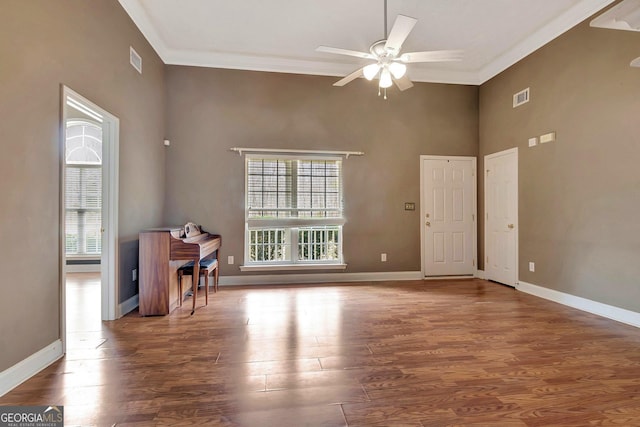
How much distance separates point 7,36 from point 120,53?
1502 mm

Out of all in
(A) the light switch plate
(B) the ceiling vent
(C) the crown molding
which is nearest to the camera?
(B) the ceiling vent

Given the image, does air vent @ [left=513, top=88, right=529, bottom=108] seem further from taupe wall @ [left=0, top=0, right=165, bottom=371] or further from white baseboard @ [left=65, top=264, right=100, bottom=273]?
white baseboard @ [left=65, top=264, right=100, bottom=273]

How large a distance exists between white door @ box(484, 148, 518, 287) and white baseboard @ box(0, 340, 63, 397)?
544 cm

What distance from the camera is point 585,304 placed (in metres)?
3.44

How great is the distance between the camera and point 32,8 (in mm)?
2021

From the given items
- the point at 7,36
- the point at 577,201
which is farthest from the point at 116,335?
the point at 577,201

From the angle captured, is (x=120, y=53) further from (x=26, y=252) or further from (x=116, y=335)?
(x=116, y=335)

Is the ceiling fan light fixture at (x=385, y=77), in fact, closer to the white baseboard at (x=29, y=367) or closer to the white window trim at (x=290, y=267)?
the white window trim at (x=290, y=267)

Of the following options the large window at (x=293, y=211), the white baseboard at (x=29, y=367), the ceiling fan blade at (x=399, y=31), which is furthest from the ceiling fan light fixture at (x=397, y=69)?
the white baseboard at (x=29, y=367)

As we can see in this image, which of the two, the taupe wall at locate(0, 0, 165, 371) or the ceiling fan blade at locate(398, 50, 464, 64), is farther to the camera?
the ceiling fan blade at locate(398, 50, 464, 64)

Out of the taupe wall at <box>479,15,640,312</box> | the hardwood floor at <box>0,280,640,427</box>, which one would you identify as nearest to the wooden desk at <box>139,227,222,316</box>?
the hardwood floor at <box>0,280,640,427</box>

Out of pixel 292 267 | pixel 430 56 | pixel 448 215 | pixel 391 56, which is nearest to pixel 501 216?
pixel 448 215

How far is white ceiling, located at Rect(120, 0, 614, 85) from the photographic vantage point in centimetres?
339

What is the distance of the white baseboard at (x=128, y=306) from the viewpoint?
10.6 ft
